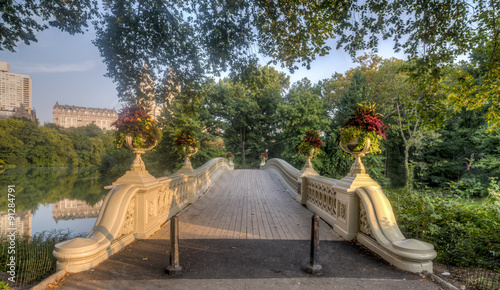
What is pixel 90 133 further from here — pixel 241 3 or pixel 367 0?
pixel 367 0

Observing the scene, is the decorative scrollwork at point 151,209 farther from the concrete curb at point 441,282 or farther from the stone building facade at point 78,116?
the stone building facade at point 78,116

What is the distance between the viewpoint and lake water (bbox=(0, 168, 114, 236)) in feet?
53.8

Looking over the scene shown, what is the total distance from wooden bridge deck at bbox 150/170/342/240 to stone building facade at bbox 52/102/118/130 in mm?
16667

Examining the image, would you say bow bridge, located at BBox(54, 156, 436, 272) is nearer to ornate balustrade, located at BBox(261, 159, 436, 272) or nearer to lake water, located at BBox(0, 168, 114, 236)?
ornate balustrade, located at BBox(261, 159, 436, 272)

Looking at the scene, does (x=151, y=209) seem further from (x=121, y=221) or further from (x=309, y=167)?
(x=309, y=167)

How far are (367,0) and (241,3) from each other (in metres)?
3.54

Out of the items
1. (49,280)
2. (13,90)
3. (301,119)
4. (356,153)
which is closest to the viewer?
(49,280)

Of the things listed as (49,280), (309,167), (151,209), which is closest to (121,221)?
(151,209)

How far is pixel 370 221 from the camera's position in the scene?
13.4 ft

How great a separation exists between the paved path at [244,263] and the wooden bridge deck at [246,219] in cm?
2

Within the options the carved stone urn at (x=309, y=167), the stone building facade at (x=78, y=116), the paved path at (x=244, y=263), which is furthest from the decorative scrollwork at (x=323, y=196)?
the stone building facade at (x=78, y=116)

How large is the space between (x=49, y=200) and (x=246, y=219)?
27.6m

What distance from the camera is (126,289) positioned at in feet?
9.12

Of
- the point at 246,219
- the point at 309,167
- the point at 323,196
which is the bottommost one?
the point at 246,219
